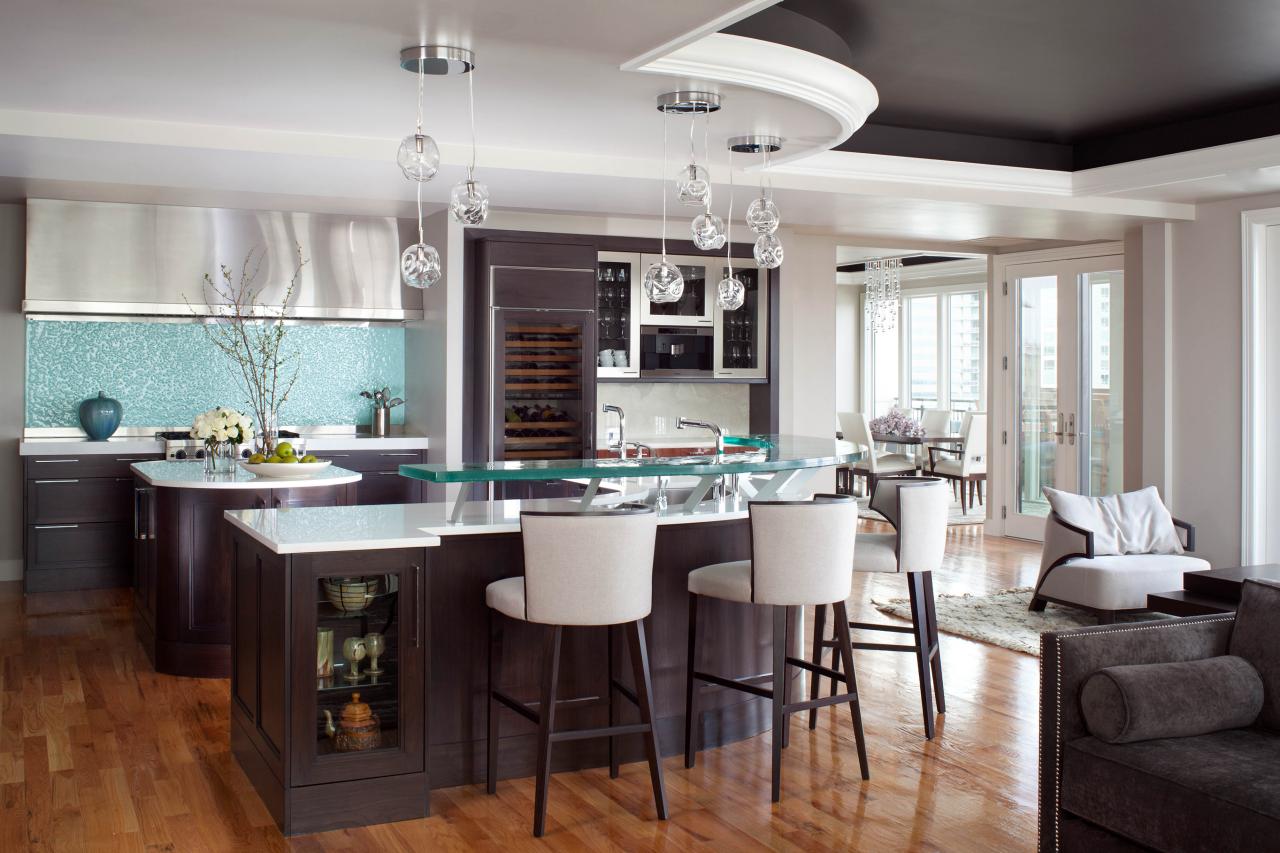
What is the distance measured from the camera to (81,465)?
732 cm

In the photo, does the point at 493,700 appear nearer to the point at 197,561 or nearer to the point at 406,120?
the point at 197,561

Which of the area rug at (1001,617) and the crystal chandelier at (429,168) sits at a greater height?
the crystal chandelier at (429,168)

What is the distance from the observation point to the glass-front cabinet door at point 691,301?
7832 millimetres

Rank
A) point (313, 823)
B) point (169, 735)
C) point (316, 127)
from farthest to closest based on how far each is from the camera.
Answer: point (316, 127) < point (169, 735) < point (313, 823)

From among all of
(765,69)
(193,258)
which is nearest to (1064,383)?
(765,69)

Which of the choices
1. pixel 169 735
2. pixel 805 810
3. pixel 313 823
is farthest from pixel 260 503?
pixel 805 810

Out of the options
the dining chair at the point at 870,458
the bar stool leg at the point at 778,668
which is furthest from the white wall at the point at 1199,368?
the bar stool leg at the point at 778,668

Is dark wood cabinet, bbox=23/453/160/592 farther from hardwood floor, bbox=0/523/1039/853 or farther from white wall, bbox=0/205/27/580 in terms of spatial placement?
hardwood floor, bbox=0/523/1039/853

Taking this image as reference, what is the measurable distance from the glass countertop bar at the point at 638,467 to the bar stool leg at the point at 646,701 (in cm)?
54

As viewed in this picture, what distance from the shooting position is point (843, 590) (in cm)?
395

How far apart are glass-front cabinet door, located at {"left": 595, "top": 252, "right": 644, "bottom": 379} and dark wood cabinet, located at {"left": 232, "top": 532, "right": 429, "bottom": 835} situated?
4125 millimetres

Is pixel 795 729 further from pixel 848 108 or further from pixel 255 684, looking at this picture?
pixel 848 108

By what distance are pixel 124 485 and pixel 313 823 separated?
465 centimetres

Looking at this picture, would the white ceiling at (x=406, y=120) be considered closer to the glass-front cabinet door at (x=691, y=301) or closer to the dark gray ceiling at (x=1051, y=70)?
the dark gray ceiling at (x=1051, y=70)
